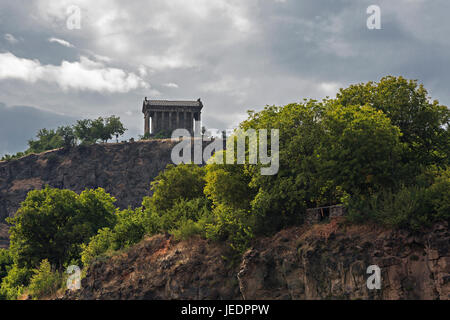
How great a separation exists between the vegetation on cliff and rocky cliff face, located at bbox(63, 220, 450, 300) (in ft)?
3.35

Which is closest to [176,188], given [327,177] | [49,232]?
[49,232]

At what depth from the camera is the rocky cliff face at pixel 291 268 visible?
24969mm

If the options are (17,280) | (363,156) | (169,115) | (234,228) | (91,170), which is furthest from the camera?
(169,115)

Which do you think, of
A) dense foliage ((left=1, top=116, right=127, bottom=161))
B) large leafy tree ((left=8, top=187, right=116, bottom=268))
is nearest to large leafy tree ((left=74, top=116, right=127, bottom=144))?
dense foliage ((left=1, top=116, right=127, bottom=161))

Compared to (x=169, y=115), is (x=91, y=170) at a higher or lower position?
lower

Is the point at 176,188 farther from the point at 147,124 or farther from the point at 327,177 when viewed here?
the point at 147,124

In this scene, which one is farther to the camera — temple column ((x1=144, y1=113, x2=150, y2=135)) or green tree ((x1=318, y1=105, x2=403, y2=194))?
temple column ((x1=144, y1=113, x2=150, y2=135))

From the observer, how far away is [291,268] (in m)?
29.0

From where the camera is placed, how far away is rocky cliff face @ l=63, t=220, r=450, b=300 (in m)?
25.0

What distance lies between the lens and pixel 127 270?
35.2 metres

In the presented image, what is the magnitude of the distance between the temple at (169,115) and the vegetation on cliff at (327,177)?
100933mm

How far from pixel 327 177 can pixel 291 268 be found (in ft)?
19.3

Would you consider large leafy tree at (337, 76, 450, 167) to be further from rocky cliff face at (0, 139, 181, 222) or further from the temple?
the temple
